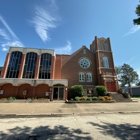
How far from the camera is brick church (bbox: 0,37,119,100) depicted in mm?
18172

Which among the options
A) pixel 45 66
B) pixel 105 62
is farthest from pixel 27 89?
pixel 105 62

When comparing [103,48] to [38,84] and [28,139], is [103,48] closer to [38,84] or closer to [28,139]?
[38,84]

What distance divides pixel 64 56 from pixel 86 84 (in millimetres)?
9382

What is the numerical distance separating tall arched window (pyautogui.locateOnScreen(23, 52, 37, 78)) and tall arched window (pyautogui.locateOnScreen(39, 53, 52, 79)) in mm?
1637

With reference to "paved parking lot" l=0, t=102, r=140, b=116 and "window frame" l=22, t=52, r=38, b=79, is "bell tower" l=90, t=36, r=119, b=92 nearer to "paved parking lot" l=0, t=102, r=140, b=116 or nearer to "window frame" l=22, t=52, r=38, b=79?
"paved parking lot" l=0, t=102, r=140, b=116

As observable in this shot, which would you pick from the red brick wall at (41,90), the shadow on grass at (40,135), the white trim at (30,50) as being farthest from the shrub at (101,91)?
the shadow on grass at (40,135)

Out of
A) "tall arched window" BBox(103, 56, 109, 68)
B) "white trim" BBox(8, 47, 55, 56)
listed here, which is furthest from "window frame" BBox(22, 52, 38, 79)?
"tall arched window" BBox(103, 56, 109, 68)

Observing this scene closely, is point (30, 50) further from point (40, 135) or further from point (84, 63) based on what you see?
point (40, 135)

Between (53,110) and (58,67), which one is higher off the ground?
(58,67)

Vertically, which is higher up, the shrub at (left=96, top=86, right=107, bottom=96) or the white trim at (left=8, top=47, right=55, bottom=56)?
the white trim at (left=8, top=47, right=55, bottom=56)

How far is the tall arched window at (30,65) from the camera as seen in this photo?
1984cm

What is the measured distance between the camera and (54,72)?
2181 centimetres

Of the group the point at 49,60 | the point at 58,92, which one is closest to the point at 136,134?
the point at 58,92

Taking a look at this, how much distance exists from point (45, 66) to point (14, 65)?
6.83 meters
